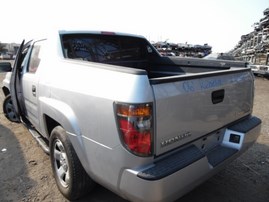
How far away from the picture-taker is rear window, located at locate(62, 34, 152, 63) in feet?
11.2

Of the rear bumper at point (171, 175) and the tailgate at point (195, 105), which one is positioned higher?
the tailgate at point (195, 105)

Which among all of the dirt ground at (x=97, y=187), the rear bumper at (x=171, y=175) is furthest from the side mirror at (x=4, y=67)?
the rear bumper at (x=171, y=175)

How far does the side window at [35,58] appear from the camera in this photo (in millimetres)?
3626

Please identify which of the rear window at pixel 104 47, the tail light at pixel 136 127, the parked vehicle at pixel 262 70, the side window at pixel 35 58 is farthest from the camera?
the parked vehicle at pixel 262 70

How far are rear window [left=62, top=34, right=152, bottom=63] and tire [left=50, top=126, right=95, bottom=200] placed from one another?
1026 mm

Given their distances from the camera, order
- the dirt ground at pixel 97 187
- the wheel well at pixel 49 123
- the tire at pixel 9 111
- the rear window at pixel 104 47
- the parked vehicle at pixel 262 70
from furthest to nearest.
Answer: the parked vehicle at pixel 262 70, the tire at pixel 9 111, the rear window at pixel 104 47, the wheel well at pixel 49 123, the dirt ground at pixel 97 187

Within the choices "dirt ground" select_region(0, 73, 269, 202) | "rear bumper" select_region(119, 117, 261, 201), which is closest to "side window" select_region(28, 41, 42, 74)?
"dirt ground" select_region(0, 73, 269, 202)

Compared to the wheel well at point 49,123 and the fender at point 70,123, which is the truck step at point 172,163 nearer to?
the fender at point 70,123

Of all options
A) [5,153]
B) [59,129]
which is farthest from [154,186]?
[5,153]

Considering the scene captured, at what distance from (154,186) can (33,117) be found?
103 inches

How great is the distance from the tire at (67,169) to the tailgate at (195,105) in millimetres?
1016

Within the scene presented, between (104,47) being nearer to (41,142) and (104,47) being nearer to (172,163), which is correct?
(41,142)

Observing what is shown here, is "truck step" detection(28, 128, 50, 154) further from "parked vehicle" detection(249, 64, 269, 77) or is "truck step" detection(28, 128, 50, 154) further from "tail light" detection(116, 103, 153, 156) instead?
"parked vehicle" detection(249, 64, 269, 77)

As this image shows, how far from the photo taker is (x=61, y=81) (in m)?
2.72
